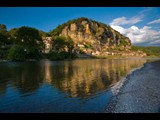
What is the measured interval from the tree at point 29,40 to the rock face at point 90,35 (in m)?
24.5

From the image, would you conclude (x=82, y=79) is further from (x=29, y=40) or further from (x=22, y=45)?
(x=29, y=40)

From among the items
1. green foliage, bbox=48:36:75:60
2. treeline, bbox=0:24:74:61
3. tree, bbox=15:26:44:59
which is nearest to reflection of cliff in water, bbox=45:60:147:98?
treeline, bbox=0:24:74:61

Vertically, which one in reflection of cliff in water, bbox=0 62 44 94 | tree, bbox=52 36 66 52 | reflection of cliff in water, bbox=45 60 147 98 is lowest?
reflection of cliff in water, bbox=45 60 147 98

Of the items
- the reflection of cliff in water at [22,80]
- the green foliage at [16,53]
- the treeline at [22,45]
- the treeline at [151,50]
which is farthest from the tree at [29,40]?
the treeline at [151,50]

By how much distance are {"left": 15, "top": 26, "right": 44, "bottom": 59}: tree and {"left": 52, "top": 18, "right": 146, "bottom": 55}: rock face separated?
964 inches

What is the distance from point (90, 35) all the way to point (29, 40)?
48.2m

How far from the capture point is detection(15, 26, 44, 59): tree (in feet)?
243

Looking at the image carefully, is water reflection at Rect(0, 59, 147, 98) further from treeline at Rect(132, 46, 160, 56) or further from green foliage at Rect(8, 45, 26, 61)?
treeline at Rect(132, 46, 160, 56)

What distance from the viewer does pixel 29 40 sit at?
262ft

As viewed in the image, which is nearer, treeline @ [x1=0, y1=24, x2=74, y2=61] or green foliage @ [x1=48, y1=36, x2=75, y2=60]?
treeline @ [x1=0, y1=24, x2=74, y2=61]

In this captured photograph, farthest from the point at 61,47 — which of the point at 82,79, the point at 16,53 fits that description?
the point at 82,79

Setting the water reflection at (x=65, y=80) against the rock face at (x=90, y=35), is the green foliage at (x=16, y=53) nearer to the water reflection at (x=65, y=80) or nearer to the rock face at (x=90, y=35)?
the water reflection at (x=65, y=80)
